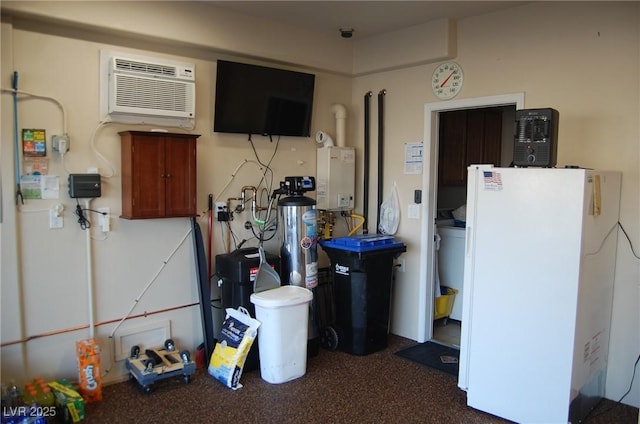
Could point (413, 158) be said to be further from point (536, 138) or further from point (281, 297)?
point (281, 297)

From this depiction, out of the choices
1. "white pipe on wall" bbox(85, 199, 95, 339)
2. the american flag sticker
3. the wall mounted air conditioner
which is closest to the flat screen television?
the wall mounted air conditioner

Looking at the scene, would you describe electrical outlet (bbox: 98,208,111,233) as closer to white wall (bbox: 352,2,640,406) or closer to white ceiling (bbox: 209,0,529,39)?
white ceiling (bbox: 209,0,529,39)

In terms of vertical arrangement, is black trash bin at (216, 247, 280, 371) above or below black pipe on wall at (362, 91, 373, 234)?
below

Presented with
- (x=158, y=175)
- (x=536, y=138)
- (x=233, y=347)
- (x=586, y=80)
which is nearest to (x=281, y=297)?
(x=233, y=347)

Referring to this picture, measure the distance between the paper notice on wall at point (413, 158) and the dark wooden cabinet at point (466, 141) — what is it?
1.05 meters

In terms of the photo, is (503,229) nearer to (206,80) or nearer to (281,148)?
(281,148)

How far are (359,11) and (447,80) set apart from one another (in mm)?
934

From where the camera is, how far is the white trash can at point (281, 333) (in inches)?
135

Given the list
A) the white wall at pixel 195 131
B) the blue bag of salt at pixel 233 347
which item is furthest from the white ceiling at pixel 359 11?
the blue bag of salt at pixel 233 347

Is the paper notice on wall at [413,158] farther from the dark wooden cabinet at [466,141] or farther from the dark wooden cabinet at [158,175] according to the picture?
the dark wooden cabinet at [158,175]

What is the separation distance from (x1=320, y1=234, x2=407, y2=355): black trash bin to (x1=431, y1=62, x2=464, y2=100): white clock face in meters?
1.32

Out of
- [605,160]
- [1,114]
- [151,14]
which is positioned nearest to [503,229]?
[605,160]

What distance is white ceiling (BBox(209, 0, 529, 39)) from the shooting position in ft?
11.7

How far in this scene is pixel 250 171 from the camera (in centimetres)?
409
